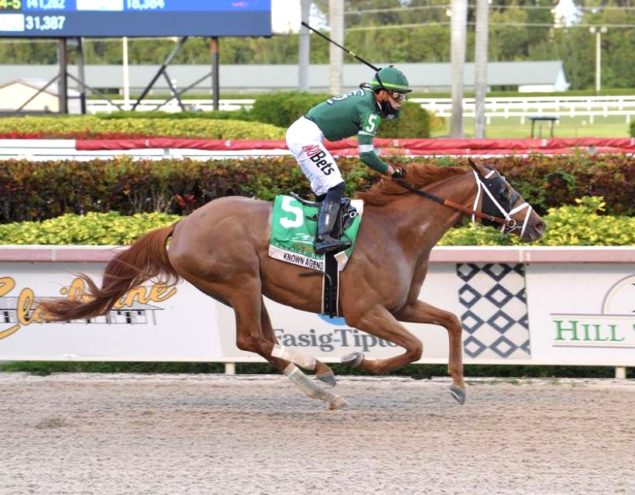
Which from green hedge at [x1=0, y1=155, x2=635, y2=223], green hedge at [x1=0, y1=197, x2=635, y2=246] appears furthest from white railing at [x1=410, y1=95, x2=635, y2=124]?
green hedge at [x1=0, y1=197, x2=635, y2=246]

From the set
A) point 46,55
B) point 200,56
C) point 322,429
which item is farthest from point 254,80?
point 322,429

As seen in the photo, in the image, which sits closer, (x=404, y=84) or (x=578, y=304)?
(x=404, y=84)

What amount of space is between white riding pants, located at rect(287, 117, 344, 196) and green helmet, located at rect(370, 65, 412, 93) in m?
0.49

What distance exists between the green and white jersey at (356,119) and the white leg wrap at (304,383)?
4.31 ft

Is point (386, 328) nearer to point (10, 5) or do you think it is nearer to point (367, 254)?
point (367, 254)

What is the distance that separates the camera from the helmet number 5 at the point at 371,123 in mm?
6867

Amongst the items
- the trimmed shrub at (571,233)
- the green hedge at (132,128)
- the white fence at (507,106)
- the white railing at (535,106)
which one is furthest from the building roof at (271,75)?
the trimmed shrub at (571,233)

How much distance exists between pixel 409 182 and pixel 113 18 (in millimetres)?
17149

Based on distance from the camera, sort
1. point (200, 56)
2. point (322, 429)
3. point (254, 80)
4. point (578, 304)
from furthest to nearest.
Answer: point (200, 56), point (254, 80), point (578, 304), point (322, 429)

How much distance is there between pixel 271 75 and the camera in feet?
219

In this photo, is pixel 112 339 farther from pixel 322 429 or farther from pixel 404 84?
pixel 404 84

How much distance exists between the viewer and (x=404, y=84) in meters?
6.92

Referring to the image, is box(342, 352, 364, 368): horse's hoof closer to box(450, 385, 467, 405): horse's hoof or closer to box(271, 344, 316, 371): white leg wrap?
box(271, 344, 316, 371): white leg wrap

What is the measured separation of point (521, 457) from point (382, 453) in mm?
728
